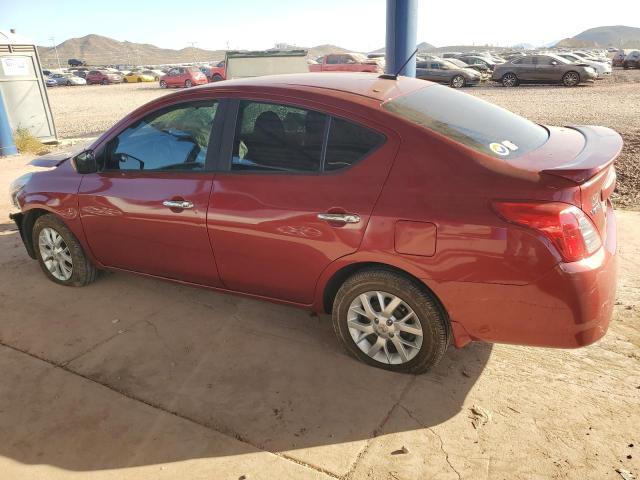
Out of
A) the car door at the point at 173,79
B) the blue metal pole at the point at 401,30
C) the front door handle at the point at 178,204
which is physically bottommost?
the car door at the point at 173,79

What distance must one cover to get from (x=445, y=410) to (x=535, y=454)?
497 mm

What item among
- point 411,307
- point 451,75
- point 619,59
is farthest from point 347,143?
point 619,59

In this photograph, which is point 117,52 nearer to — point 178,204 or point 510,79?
point 510,79

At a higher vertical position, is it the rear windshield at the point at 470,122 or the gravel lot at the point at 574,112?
the rear windshield at the point at 470,122

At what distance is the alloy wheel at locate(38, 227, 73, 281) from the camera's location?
439cm

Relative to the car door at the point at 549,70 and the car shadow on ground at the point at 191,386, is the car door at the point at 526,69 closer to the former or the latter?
the car door at the point at 549,70

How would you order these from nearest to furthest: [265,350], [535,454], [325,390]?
1. [535,454]
2. [325,390]
3. [265,350]

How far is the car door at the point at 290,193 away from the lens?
2875mm

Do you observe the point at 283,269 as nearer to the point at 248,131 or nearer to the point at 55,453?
the point at 248,131

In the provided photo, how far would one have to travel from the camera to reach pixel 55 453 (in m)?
2.62

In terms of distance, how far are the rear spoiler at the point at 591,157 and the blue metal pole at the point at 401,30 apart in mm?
3109

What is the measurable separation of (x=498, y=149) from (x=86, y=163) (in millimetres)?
2971

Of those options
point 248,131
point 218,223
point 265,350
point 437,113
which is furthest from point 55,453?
point 437,113

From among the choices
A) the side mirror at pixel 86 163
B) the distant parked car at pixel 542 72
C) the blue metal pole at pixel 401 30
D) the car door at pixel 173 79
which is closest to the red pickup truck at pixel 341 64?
the distant parked car at pixel 542 72
